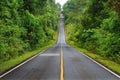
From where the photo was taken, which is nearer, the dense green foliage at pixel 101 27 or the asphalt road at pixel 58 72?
the asphalt road at pixel 58 72

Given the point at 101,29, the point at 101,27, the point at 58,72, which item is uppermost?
the point at 101,27

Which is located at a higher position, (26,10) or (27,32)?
(26,10)

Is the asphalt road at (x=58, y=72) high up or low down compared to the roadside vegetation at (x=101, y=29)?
down

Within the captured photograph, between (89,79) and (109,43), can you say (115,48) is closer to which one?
(109,43)

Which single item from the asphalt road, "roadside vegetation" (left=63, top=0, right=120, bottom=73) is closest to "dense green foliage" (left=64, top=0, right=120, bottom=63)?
"roadside vegetation" (left=63, top=0, right=120, bottom=73)

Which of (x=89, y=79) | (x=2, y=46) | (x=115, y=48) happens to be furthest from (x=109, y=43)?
(x=89, y=79)

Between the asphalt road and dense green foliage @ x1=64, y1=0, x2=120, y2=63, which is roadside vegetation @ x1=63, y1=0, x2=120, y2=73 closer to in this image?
dense green foliage @ x1=64, y1=0, x2=120, y2=63

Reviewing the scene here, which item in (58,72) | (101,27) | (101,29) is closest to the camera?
(58,72)

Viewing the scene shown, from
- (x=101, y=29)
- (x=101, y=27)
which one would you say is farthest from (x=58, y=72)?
(x=101, y=29)

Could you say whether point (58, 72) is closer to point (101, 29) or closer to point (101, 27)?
point (101, 27)

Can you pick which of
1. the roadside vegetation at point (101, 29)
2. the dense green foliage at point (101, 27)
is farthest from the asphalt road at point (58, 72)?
the dense green foliage at point (101, 27)

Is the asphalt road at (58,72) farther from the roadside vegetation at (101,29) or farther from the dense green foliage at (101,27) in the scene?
the dense green foliage at (101,27)

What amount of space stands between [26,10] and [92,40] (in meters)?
12.5

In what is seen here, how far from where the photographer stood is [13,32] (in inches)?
1494
